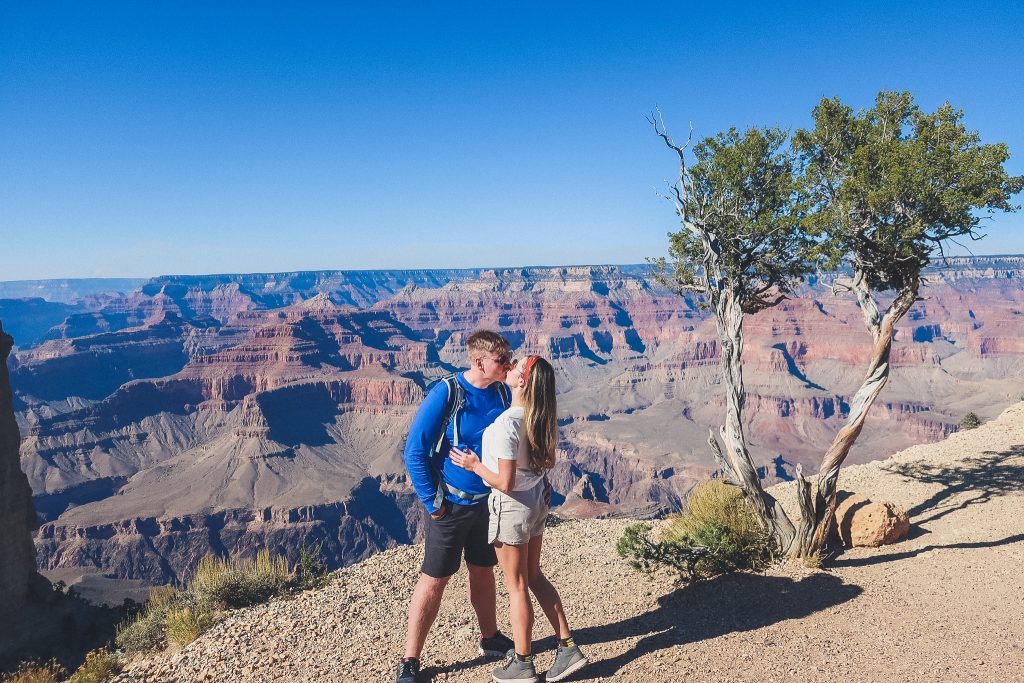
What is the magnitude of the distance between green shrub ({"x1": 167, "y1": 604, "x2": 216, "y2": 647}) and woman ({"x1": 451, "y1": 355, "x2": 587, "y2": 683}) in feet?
14.9

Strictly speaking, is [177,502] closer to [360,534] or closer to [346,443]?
[360,534]

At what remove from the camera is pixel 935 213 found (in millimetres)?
8641

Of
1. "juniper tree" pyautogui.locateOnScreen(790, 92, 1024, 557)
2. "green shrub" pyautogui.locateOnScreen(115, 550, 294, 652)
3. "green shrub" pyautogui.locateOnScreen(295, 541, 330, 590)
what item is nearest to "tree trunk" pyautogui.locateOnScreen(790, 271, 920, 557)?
"juniper tree" pyautogui.locateOnScreen(790, 92, 1024, 557)

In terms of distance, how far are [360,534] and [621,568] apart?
Answer: 7108 centimetres

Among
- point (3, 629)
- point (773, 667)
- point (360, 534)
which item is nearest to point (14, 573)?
point (3, 629)

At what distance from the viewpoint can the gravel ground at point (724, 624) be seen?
5.31 metres

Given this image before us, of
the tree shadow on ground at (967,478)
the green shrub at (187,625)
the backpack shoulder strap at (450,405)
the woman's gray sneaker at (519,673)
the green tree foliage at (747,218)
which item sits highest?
the green tree foliage at (747,218)

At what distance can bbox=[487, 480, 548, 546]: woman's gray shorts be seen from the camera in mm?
4578

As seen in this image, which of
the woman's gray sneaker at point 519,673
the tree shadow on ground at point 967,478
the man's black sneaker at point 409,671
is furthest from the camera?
the tree shadow on ground at point 967,478

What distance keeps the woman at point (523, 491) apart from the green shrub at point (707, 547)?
3.05 m

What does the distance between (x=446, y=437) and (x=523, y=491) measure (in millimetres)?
724

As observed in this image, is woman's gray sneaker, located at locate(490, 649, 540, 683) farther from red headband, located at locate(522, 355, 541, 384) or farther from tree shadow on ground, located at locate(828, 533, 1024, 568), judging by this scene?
tree shadow on ground, located at locate(828, 533, 1024, 568)

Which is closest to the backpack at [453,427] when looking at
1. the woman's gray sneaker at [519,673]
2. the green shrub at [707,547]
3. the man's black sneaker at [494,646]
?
the woman's gray sneaker at [519,673]

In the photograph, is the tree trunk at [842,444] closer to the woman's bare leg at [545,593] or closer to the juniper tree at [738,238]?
the juniper tree at [738,238]
